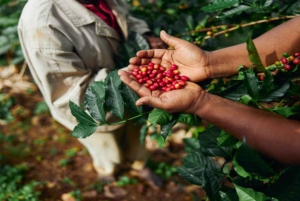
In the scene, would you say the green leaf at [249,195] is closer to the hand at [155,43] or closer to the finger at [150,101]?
the finger at [150,101]

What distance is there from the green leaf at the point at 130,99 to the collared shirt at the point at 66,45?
23.2 inches

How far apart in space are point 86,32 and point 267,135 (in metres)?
1.19

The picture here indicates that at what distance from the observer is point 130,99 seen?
4.30 feet

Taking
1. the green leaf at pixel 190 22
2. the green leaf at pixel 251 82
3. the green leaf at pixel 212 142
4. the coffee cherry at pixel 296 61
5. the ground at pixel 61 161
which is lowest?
the ground at pixel 61 161

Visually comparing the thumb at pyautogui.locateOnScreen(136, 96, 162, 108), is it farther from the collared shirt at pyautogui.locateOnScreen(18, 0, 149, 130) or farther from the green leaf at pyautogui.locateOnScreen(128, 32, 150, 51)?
the green leaf at pyautogui.locateOnScreen(128, 32, 150, 51)

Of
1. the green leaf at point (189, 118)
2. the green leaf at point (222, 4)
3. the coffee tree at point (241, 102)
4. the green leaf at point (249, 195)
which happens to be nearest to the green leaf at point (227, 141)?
the coffee tree at point (241, 102)

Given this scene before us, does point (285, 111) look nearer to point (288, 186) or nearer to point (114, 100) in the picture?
point (288, 186)

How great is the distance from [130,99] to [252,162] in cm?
53

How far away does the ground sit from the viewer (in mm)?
2881

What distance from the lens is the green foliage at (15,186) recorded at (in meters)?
2.61

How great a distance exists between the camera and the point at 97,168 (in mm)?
2977

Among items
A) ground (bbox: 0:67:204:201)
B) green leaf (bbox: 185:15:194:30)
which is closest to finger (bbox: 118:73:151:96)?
green leaf (bbox: 185:15:194:30)

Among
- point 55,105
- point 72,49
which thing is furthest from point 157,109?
point 55,105

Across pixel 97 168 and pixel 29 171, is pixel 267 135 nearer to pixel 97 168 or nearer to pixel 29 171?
pixel 97 168
